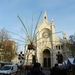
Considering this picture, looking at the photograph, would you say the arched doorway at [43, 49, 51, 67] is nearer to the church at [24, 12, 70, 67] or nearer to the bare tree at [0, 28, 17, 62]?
the church at [24, 12, 70, 67]

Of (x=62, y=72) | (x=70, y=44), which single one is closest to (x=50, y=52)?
(x=70, y=44)

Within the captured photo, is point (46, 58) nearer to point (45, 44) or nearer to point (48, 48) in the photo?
point (48, 48)

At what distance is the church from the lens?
186ft

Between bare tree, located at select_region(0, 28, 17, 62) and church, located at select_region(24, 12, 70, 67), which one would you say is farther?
church, located at select_region(24, 12, 70, 67)

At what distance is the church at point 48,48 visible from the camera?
56844 mm

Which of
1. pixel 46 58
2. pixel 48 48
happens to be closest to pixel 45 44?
pixel 48 48

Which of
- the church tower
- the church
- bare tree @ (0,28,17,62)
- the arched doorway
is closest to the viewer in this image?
bare tree @ (0,28,17,62)

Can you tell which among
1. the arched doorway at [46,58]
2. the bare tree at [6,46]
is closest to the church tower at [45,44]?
the arched doorway at [46,58]

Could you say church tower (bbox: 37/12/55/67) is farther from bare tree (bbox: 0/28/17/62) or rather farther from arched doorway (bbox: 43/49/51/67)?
bare tree (bbox: 0/28/17/62)

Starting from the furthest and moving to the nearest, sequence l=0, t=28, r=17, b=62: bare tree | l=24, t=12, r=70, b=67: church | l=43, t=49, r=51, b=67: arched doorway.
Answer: l=43, t=49, r=51, b=67: arched doorway, l=24, t=12, r=70, b=67: church, l=0, t=28, r=17, b=62: bare tree

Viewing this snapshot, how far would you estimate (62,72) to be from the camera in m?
7.80

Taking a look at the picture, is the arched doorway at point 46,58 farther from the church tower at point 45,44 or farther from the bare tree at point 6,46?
the bare tree at point 6,46

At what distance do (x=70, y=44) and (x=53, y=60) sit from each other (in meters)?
10.3

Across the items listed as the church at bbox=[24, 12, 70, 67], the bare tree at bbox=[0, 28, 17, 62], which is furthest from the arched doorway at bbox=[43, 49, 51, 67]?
the bare tree at bbox=[0, 28, 17, 62]
